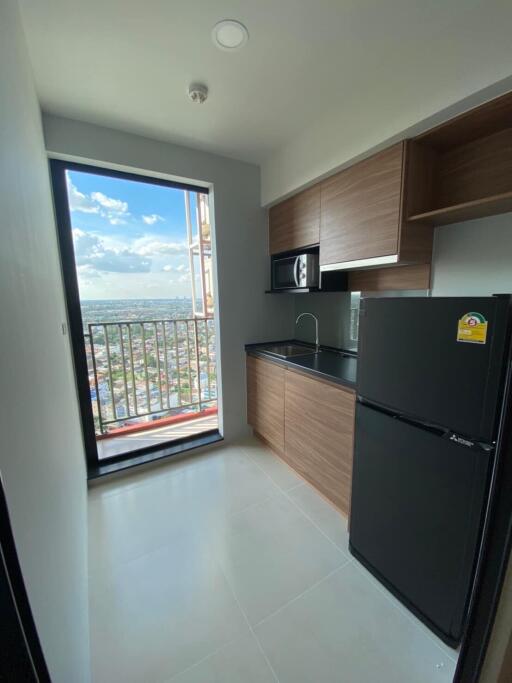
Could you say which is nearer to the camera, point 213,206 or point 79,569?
point 79,569

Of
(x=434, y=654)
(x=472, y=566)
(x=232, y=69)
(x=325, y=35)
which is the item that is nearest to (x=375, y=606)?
(x=434, y=654)

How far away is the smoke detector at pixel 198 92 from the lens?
1.55 meters

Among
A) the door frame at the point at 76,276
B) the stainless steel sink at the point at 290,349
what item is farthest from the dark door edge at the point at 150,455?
the stainless steel sink at the point at 290,349

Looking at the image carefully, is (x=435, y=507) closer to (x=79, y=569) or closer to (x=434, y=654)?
(x=434, y=654)

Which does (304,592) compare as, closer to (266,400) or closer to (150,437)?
(266,400)

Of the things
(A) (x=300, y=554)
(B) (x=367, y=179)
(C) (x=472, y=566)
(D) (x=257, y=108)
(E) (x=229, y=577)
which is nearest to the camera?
(C) (x=472, y=566)

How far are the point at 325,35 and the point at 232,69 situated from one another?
0.48 meters

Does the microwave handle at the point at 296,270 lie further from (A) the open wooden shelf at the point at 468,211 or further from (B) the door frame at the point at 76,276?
(B) the door frame at the point at 76,276

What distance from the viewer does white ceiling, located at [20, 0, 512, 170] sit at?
3.74ft

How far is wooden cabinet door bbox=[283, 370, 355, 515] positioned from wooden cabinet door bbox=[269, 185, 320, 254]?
107 cm

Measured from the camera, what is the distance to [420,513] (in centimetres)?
119

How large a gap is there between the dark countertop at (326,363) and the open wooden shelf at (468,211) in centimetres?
94

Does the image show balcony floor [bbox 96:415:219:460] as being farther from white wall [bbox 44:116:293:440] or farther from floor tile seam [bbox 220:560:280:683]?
floor tile seam [bbox 220:560:280:683]

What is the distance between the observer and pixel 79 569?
1215 millimetres
